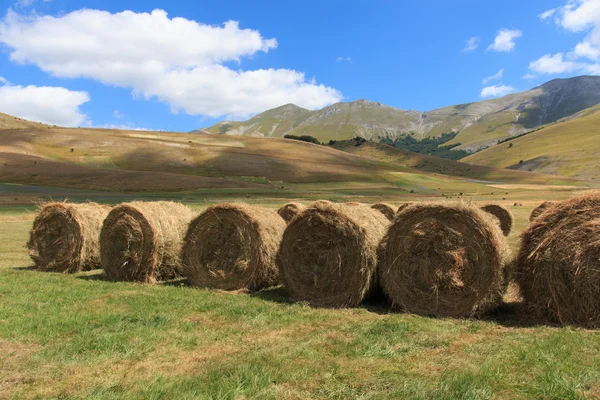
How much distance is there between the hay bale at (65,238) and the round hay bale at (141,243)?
987 millimetres

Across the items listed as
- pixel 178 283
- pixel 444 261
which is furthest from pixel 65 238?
pixel 444 261

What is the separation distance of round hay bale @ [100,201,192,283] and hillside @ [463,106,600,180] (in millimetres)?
122717

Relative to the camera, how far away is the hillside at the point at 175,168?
176 ft

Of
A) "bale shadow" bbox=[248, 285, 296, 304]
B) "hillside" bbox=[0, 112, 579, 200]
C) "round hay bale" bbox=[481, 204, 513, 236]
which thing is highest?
"hillside" bbox=[0, 112, 579, 200]

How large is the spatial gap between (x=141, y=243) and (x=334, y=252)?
506 cm

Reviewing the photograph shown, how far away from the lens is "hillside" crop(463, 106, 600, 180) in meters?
127

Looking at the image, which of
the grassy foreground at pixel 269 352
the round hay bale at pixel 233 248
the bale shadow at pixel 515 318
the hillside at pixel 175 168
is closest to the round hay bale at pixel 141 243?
the round hay bale at pixel 233 248

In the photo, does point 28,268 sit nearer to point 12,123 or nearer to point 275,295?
point 275,295

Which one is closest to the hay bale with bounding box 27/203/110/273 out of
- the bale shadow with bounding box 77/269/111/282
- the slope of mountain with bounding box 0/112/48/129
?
the bale shadow with bounding box 77/269/111/282

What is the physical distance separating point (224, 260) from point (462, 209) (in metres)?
5.34

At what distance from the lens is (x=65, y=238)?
12.1 m

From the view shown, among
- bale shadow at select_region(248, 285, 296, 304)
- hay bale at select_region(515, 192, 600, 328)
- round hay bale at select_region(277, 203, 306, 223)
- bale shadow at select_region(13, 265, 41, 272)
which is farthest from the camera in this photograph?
round hay bale at select_region(277, 203, 306, 223)

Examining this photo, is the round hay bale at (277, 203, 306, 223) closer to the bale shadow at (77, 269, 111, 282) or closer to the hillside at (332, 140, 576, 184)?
the bale shadow at (77, 269, 111, 282)

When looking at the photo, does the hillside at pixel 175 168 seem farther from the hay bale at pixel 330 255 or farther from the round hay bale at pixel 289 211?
the hay bale at pixel 330 255
